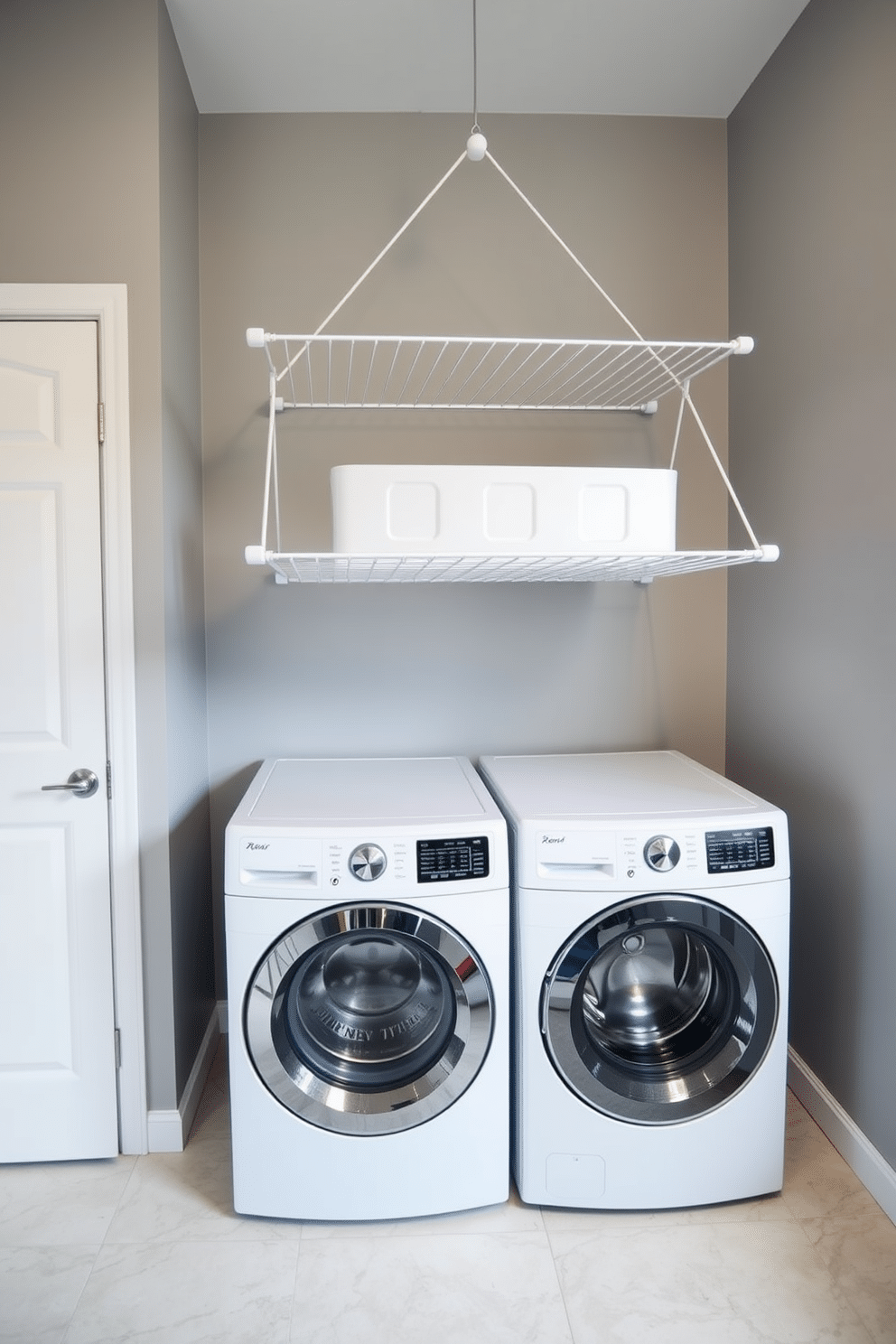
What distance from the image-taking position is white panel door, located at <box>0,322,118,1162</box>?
A: 1872 millimetres

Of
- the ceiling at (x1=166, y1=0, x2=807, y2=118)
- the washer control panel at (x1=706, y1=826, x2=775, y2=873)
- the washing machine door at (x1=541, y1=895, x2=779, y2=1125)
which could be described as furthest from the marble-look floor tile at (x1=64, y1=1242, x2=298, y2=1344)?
the ceiling at (x1=166, y1=0, x2=807, y2=118)

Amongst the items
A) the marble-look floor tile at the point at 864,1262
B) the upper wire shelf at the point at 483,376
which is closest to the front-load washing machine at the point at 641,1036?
the marble-look floor tile at the point at 864,1262

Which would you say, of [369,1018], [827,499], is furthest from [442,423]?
[369,1018]

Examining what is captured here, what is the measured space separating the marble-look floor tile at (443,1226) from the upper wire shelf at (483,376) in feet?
6.19

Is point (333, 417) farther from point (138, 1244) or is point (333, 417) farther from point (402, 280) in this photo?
point (138, 1244)

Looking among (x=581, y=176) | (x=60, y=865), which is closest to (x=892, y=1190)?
(x=60, y=865)

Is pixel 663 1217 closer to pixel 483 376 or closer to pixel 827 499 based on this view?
pixel 827 499

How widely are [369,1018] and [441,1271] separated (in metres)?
0.48

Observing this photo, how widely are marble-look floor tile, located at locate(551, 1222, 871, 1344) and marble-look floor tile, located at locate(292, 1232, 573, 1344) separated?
59 millimetres

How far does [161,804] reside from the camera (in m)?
1.95

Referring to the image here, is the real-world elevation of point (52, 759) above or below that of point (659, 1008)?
above

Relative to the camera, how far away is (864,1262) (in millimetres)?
1654

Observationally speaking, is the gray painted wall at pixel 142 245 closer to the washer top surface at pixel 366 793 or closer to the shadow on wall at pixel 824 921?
the washer top surface at pixel 366 793

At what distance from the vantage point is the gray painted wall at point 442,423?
2311 millimetres
